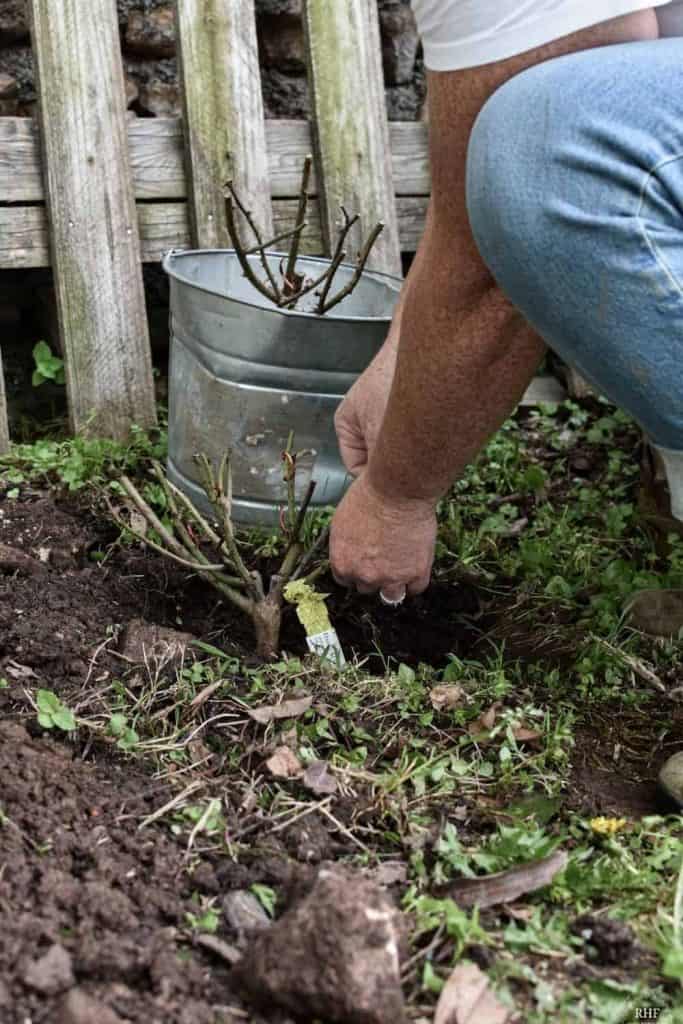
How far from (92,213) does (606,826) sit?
6.60 ft

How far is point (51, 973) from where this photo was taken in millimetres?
1237

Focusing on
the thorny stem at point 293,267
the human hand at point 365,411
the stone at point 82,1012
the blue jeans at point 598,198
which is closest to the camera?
the stone at point 82,1012

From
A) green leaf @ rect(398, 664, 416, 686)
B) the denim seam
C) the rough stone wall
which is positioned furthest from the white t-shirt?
the rough stone wall

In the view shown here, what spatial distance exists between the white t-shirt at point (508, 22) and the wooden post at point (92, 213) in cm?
150

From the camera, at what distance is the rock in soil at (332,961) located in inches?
47.2

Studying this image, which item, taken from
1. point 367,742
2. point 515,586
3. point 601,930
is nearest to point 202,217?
point 515,586

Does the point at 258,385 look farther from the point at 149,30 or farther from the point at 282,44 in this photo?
the point at 282,44

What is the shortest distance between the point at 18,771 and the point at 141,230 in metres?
1.87

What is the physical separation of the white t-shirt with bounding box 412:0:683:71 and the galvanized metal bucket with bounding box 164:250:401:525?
2.97ft

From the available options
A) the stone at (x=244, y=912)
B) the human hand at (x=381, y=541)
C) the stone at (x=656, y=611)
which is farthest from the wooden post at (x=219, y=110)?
the stone at (x=244, y=912)

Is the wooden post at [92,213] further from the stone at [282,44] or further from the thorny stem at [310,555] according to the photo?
the thorny stem at [310,555]

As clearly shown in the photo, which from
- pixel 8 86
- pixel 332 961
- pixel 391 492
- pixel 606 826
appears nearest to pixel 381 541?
pixel 391 492

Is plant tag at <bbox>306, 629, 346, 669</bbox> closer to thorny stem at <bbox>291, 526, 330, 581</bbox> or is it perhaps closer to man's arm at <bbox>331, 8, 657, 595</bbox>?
thorny stem at <bbox>291, 526, 330, 581</bbox>

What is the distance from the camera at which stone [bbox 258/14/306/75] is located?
3.48 meters
